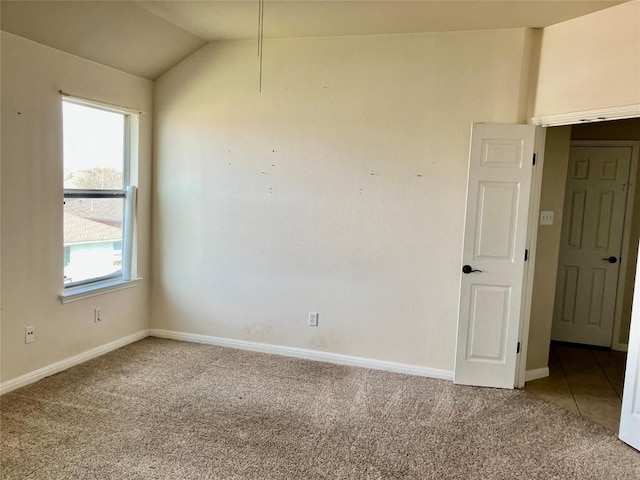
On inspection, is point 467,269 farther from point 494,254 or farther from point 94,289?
point 94,289

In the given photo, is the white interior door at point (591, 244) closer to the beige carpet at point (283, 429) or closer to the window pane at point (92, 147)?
the beige carpet at point (283, 429)

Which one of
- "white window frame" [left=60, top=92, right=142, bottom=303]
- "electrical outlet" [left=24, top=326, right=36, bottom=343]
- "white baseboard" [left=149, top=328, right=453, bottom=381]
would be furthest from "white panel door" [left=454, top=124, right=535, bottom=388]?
"electrical outlet" [left=24, top=326, right=36, bottom=343]

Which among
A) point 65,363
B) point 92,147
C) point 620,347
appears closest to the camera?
point 65,363

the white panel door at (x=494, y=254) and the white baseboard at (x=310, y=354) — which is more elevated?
the white panel door at (x=494, y=254)

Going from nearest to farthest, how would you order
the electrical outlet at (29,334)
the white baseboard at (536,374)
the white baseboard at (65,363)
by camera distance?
1. the white baseboard at (65,363)
2. the electrical outlet at (29,334)
3. the white baseboard at (536,374)

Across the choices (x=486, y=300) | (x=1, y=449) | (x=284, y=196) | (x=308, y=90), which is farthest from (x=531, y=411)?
(x=1, y=449)

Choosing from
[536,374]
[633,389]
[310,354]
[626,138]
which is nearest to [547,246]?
[536,374]

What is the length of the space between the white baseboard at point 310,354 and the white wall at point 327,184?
0.05 metres

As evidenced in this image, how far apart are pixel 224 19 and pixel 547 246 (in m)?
3.10

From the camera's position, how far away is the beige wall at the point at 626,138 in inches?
182

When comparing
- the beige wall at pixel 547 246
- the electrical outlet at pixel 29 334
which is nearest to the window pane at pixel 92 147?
the electrical outlet at pixel 29 334

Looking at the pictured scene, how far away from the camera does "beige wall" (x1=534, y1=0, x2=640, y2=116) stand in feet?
9.30

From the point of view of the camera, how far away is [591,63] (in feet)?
10.1

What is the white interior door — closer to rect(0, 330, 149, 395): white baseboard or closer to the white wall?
the white wall
